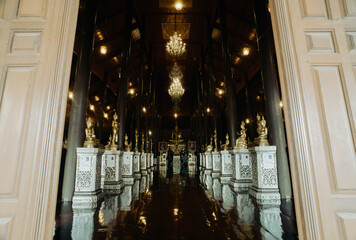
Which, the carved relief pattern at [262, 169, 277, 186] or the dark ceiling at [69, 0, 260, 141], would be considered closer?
the carved relief pattern at [262, 169, 277, 186]

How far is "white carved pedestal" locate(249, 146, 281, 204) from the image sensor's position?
420 cm

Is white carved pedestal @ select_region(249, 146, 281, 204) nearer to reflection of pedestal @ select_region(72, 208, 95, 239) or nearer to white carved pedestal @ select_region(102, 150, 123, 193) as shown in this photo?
reflection of pedestal @ select_region(72, 208, 95, 239)

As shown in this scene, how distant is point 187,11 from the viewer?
11867mm

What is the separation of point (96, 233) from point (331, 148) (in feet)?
8.51

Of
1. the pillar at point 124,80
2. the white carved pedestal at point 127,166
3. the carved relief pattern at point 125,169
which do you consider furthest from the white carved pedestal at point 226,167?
the pillar at point 124,80

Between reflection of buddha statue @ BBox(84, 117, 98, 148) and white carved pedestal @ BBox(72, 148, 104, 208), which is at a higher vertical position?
reflection of buddha statue @ BBox(84, 117, 98, 148)

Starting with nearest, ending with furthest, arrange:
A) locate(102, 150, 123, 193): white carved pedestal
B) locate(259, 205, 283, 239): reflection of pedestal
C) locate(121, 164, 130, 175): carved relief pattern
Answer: locate(259, 205, 283, 239): reflection of pedestal, locate(102, 150, 123, 193): white carved pedestal, locate(121, 164, 130, 175): carved relief pattern

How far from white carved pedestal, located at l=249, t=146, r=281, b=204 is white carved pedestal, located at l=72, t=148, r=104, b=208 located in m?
3.61

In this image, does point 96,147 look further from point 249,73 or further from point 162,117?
point 162,117

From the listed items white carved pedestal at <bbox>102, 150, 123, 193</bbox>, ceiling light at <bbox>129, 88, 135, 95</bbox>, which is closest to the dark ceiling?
ceiling light at <bbox>129, 88, 135, 95</bbox>

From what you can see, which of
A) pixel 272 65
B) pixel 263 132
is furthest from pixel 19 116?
pixel 272 65

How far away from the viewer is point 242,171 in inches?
229

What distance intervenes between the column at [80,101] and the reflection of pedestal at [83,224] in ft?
3.53

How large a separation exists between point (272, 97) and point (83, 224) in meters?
4.94
